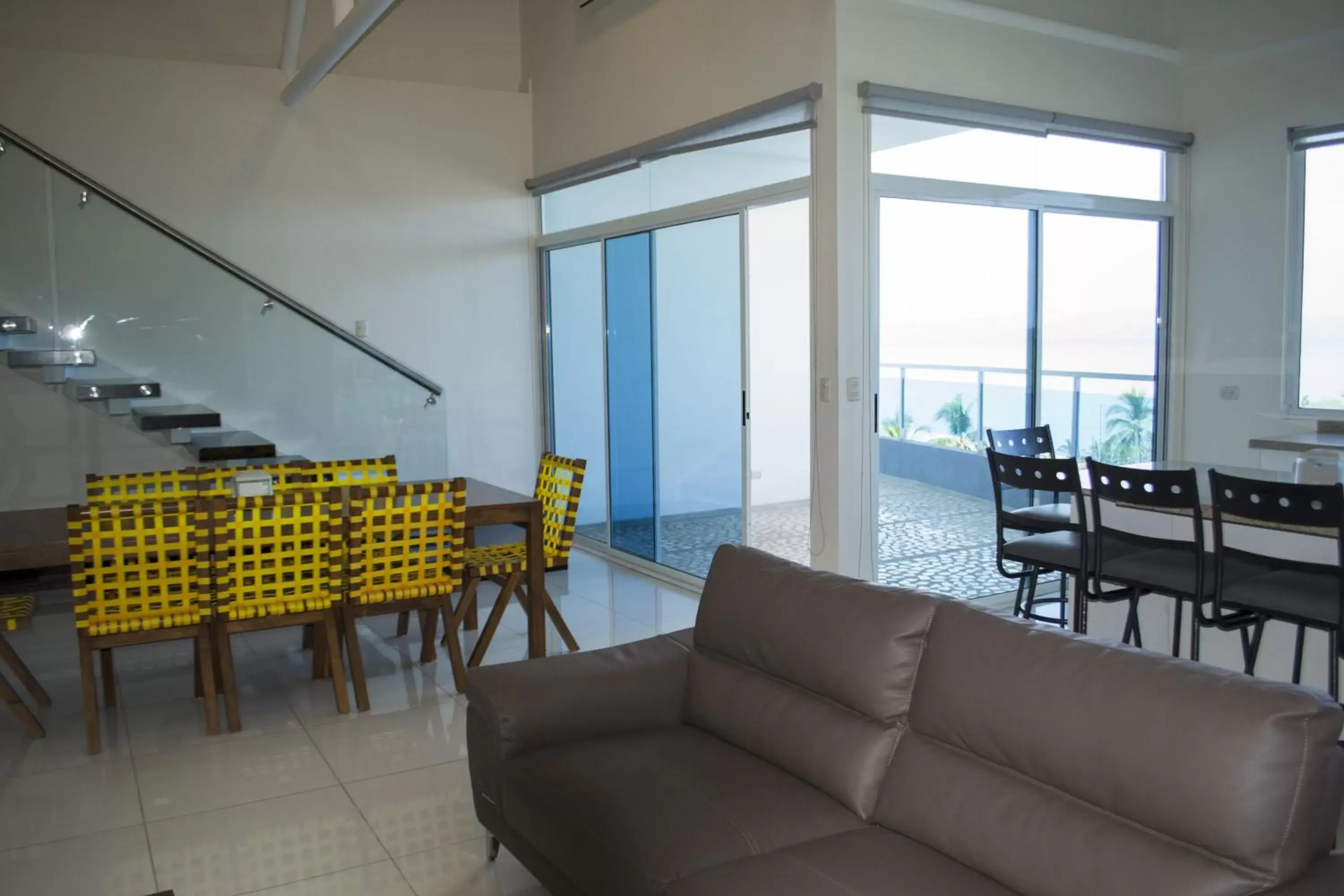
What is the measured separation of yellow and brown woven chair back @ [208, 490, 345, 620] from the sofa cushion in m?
1.79

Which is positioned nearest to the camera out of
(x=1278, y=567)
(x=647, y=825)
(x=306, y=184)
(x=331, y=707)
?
(x=647, y=825)

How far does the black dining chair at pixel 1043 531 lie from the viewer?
13.4ft

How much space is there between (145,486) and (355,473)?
97 cm

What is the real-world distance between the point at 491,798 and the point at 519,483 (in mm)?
5474

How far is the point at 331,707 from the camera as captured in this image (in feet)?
14.4

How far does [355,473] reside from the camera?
550 cm

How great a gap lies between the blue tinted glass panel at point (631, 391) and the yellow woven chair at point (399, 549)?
251cm

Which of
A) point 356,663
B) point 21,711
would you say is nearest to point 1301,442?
point 356,663

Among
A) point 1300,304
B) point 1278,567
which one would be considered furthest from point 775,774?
point 1300,304

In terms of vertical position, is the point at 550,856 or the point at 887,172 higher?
the point at 887,172

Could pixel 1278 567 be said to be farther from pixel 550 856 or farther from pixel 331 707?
pixel 331 707

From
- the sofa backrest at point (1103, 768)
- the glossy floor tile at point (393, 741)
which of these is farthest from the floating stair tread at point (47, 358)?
the sofa backrest at point (1103, 768)

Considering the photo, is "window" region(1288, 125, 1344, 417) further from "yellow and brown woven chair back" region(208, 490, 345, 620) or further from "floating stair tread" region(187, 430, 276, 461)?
"floating stair tread" region(187, 430, 276, 461)

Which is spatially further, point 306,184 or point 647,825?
point 306,184
